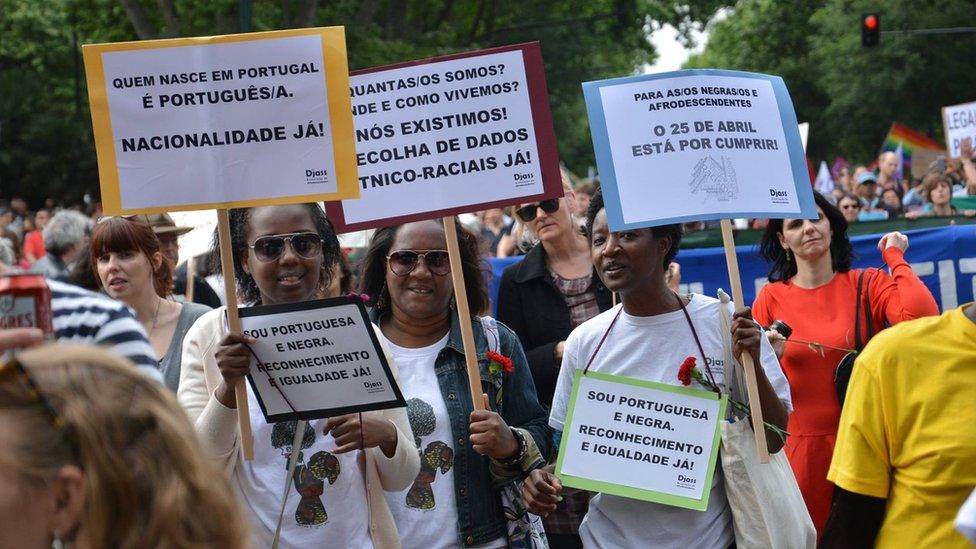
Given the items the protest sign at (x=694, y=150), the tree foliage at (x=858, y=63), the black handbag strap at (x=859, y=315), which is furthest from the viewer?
the tree foliage at (x=858, y=63)

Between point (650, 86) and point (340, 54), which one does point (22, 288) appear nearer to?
point (340, 54)

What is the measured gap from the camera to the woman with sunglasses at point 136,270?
599cm

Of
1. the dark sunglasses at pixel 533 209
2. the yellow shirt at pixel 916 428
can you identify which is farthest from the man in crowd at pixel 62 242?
the yellow shirt at pixel 916 428

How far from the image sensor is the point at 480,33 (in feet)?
101

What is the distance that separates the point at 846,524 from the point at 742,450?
1.10m

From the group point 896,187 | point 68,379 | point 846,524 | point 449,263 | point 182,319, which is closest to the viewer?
point 68,379

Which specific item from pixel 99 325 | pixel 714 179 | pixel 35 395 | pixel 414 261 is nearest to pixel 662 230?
pixel 714 179

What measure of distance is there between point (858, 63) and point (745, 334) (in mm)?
40682

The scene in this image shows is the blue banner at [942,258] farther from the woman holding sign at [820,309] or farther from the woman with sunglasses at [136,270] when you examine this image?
the woman with sunglasses at [136,270]

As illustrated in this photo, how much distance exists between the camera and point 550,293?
6367 millimetres

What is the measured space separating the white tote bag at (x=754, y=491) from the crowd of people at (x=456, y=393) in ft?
0.13

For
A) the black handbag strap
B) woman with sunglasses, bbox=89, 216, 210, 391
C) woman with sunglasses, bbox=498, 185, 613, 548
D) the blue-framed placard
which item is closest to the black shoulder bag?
the black handbag strap

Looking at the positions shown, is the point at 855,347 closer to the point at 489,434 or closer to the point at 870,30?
the point at 489,434

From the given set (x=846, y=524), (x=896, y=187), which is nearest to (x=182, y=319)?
(x=846, y=524)
